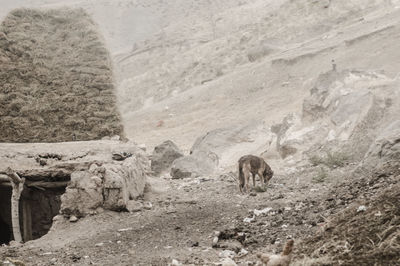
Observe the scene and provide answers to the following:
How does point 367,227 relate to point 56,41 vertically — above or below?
below

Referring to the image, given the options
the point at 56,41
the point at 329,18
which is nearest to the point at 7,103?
the point at 56,41

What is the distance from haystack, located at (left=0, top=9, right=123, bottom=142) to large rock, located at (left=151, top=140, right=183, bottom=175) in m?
2.81

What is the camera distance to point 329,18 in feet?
92.0

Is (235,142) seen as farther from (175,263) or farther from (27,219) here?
(175,263)

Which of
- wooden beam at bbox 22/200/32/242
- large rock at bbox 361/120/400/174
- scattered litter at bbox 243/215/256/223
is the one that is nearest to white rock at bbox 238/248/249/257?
scattered litter at bbox 243/215/256/223

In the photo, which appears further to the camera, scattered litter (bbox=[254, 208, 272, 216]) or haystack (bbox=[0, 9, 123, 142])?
haystack (bbox=[0, 9, 123, 142])

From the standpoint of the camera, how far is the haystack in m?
9.72

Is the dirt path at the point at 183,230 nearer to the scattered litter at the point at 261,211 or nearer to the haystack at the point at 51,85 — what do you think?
the scattered litter at the point at 261,211

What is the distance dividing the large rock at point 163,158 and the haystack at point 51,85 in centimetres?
281

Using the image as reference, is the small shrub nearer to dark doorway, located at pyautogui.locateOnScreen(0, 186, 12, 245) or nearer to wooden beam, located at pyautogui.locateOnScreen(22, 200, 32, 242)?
wooden beam, located at pyautogui.locateOnScreen(22, 200, 32, 242)

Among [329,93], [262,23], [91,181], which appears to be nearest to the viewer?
[91,181]

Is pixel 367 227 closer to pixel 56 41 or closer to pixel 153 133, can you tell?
pixel 56 41

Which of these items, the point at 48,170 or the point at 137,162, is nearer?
the point at 48,170

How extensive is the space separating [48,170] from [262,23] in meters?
25.6
